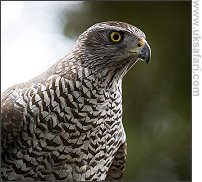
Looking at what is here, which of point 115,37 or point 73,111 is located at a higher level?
point 115,37

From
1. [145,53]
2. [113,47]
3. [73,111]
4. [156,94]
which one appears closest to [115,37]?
[113,47]

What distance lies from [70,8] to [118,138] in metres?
0.94

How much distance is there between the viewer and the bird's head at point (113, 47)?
2260 mm

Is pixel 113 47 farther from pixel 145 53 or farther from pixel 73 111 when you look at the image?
pixel 73 111

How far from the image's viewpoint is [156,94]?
324cm

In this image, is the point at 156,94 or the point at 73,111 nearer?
the point at 73,111

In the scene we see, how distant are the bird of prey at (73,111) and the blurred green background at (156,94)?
0.66 meters

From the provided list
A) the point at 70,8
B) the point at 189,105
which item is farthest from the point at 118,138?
the point at 70,8

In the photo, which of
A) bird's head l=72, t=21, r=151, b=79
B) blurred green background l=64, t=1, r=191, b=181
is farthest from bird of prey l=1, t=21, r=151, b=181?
blurred green background l=64, t=1, r=191, b=181

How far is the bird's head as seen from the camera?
7.41ft

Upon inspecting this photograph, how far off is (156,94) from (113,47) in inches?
39.6

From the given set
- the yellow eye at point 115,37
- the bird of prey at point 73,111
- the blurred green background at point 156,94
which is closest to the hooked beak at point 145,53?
the bird of prey at point 73,111

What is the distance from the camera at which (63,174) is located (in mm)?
2342

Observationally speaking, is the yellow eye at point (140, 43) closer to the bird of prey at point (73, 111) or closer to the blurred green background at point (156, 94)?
the bird of prey at point (73, 111)
